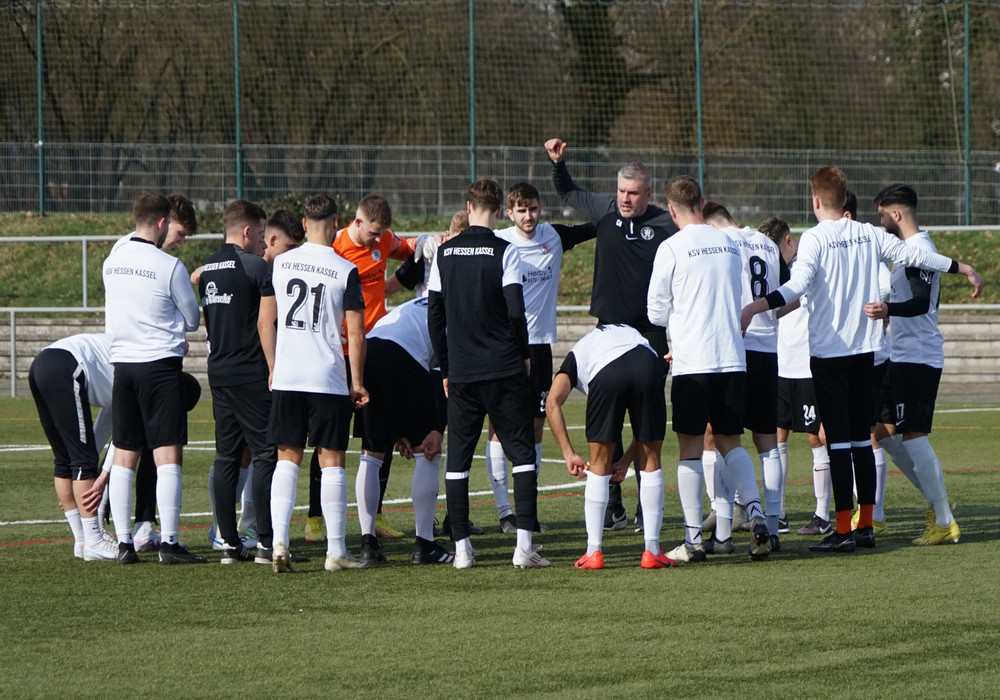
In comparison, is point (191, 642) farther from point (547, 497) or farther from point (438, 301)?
point (547, 497)

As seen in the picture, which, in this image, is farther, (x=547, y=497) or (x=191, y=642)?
(x=547, y=497)

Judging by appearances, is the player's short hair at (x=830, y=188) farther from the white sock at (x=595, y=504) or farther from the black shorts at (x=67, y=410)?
the black shorts at (x=67, y=410)

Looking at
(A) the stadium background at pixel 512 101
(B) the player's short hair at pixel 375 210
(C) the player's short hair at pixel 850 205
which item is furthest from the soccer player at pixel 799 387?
(A) the stadium background at pixel 512 101

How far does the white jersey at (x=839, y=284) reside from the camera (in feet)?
24.9

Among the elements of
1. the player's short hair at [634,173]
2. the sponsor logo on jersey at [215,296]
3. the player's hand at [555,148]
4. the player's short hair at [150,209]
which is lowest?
the sponsor logo on jersey at [215,296]

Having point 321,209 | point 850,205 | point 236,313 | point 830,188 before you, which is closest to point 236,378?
point 236,313

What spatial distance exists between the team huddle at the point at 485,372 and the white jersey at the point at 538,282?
0.32m

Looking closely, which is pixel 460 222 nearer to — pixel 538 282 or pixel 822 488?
pixel 538 282

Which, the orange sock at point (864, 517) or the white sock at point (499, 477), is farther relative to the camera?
the white sock at point (499, 477)

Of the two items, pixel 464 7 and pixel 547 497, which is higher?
pixel 464 7

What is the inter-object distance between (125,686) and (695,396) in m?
3.62

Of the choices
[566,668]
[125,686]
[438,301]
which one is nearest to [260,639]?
[125,686]

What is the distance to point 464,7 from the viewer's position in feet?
75.7

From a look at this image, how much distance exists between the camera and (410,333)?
7.89 meters
